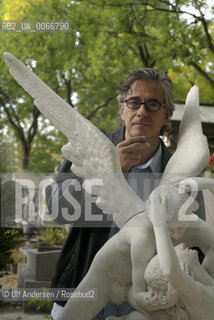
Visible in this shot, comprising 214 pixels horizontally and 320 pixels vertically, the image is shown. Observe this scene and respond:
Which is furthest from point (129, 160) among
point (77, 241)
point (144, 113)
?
point (77, 241)

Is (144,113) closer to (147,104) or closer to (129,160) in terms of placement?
(147,104)

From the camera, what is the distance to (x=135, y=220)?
165 cm

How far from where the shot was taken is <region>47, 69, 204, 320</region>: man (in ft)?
6.34

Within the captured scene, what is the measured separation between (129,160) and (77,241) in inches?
26.0

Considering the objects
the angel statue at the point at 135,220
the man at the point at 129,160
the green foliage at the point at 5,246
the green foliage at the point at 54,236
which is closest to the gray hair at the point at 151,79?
the man at the point at 129,160

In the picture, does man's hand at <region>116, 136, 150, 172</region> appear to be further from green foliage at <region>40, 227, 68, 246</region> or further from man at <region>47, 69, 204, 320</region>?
green foliage at <region>40, 227, 68, 246</region>

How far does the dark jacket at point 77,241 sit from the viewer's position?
216cm

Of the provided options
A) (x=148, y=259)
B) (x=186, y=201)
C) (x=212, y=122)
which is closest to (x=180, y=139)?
(x=186, y=201)

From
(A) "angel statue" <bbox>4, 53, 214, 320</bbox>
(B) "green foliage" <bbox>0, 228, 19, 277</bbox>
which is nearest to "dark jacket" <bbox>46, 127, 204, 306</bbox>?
(A) "angel statue" <bbox>4, 53, 214, 320</bbox>

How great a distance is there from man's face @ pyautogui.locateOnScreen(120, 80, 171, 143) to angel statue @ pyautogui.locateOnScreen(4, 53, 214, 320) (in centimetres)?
18

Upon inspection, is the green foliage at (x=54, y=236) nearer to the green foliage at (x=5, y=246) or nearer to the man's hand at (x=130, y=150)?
the green foliage at (x=5, y=246)

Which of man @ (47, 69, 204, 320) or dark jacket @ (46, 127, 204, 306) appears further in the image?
dark jacket @ (46, 127, 204, 306)

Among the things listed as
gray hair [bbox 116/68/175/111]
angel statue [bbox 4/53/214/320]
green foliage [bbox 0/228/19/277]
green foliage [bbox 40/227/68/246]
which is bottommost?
green foliage [bbox 40/227/68/246]

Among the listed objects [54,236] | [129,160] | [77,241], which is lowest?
[54,236]
